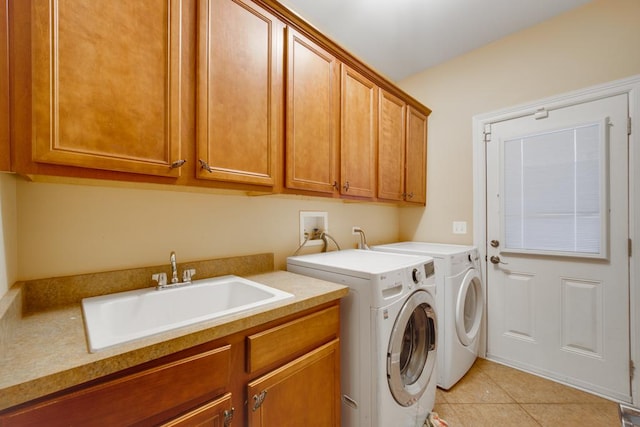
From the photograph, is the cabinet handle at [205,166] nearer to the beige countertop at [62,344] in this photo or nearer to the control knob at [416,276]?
the beige countertop at [62,344]

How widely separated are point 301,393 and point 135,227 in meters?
1.02

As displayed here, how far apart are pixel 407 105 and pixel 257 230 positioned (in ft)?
5.67

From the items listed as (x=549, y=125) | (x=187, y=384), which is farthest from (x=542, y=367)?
(x=187, y=384)

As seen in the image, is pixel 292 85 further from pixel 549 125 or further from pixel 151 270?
pixel 549 125

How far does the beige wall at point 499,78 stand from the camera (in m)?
1.77

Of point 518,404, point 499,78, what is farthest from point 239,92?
point 518,404

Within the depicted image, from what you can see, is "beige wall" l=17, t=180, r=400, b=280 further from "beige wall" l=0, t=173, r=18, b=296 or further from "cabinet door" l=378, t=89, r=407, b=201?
"cabinet door" l=378, t=89, r=407, b=201

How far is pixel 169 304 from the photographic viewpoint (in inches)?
46.0

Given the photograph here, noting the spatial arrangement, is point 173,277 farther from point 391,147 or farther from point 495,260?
point 495,260

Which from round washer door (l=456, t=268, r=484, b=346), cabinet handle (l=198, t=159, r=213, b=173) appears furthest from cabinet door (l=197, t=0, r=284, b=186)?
round washer door (l=456, t=268, r=484, b=346)

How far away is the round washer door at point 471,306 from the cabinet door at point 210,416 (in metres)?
1.67

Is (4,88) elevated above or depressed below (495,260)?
above

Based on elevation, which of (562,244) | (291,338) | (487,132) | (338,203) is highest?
(487,132)

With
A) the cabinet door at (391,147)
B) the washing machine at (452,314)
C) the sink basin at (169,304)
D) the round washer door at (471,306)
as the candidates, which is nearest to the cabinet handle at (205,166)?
the sink basin at (169,304)
